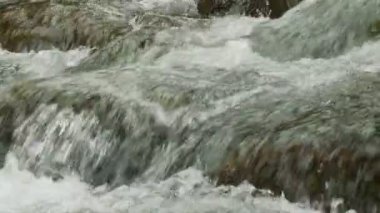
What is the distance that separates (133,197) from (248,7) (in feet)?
18.2

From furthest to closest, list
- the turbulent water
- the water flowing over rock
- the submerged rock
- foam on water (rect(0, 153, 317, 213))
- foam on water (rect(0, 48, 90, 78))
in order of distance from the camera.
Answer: the water flowing over rock < foam on water (rect(0, 48, 90, 78)) < the turbulent water < foam on water (rect(0, 153, 317, 213)) < the submerged rock

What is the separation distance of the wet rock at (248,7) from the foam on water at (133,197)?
485 centimetres

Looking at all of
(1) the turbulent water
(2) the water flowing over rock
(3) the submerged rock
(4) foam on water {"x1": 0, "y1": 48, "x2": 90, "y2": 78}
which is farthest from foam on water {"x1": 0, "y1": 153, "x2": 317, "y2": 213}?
(2) the water flowing over rock

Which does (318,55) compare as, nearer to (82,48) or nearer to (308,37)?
(308,37)

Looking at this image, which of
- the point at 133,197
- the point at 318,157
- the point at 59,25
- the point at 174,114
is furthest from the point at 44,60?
the point at 318,157

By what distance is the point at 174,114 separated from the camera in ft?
21.6

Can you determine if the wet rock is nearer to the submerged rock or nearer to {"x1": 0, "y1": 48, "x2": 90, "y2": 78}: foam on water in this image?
{"x1": 0, "y1": 48, "x2": 90, "y2": 78}: foam on water

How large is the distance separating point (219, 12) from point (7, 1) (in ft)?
10.7

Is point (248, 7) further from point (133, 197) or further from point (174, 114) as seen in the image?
point (133, 197)

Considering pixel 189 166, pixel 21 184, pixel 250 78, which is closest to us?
pixel 189 166

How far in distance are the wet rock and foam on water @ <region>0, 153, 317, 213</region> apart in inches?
191

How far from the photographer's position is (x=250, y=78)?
739cm

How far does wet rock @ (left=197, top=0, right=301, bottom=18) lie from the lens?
1054cm

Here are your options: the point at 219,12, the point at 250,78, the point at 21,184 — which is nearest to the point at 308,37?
the point at 250,78
